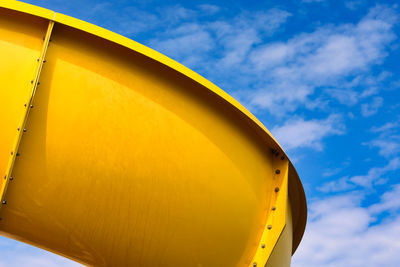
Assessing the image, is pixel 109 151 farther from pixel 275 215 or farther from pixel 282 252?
pixel 282 252

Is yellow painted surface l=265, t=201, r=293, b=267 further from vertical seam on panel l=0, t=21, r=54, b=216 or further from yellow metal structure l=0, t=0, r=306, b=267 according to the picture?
vertical seam on panel l=0, t=21, r=54, b=216

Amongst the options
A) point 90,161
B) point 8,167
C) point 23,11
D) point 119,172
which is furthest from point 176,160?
point 23,11

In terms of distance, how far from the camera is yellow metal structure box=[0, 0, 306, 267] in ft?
7.47

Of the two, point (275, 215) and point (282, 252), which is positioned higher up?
point (275, 215)

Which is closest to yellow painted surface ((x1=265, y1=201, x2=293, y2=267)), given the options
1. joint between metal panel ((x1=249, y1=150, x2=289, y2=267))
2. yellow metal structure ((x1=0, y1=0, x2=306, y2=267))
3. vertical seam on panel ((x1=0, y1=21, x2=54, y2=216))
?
joint between metal panel ((x1=249, y1=150, x2=289, y2=267))

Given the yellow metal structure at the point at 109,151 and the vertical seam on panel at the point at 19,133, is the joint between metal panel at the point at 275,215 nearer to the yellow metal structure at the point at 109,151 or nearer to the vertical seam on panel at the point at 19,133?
the yellow metal structure at the point at 109,151

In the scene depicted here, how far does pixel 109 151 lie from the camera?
7.70ft

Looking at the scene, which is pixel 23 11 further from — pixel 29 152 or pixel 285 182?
pixel 285 182

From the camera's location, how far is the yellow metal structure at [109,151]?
2.28 meters

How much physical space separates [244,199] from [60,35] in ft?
4.99

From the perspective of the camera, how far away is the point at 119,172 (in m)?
2.37

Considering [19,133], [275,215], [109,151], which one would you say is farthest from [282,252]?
[19,133]

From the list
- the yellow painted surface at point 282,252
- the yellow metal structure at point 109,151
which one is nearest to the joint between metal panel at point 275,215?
the yellow painted surface at point 282,252

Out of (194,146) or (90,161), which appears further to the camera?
(194,146)
